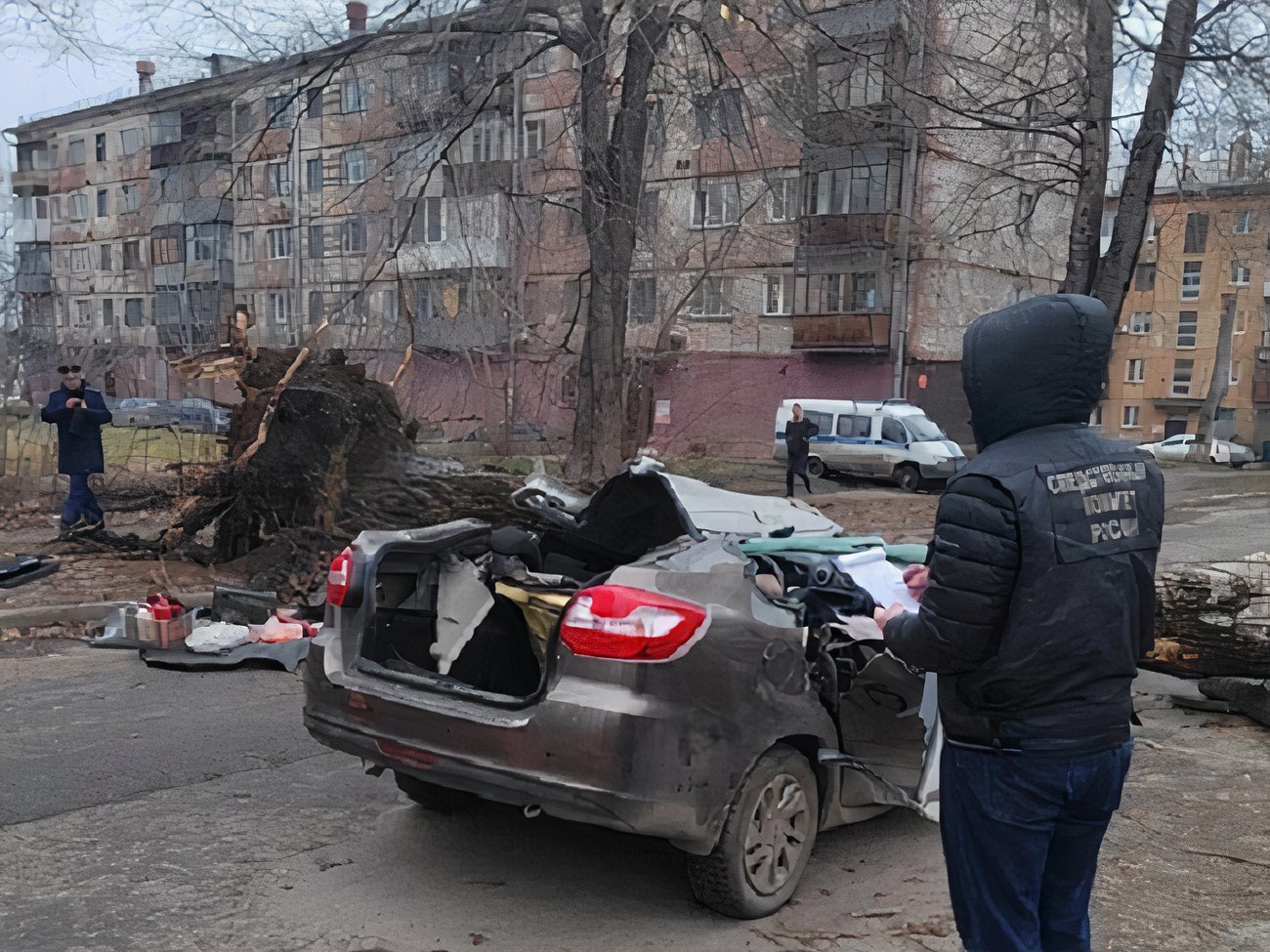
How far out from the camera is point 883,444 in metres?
26.2

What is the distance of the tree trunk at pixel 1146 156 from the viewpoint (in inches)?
478

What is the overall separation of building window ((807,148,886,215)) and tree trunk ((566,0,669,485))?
1914 cm

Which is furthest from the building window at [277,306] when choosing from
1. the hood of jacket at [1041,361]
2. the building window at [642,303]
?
the hood of jacket at [1041,361]

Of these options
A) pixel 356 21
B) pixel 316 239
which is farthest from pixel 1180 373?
pixel 356 21

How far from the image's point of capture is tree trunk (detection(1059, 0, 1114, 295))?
40.2 ft

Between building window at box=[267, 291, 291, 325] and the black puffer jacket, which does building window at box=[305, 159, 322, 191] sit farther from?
the black puffer jacket

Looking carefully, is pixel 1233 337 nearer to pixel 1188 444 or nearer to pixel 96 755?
pixel 1188 444

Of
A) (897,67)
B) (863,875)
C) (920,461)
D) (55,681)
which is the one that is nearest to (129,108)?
(920,461)

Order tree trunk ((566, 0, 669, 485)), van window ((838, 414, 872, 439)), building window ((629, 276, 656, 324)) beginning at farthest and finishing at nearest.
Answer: building window ((629, 276, 656, 324)), van window ((838, 414, 872, 439)), tree trunk ((566, 0, 669, 485))

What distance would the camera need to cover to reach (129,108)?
5003 centimetres

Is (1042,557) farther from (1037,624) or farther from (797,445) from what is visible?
(797,445)

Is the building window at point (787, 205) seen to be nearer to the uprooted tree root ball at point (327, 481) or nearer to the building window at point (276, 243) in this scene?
the building window at point (276, 243)

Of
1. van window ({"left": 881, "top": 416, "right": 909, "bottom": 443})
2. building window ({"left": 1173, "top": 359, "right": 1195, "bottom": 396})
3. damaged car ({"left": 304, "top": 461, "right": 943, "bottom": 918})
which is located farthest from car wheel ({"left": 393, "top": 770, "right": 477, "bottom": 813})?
building window ({"left": 1173, "top": 359, "right": 1195, "bottom": 396})

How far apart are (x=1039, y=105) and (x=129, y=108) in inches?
1853
